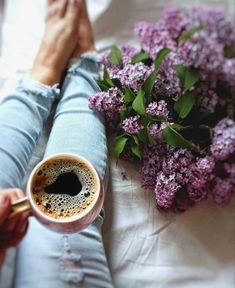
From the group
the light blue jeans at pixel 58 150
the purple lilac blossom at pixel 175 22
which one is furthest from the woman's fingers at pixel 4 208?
the purple lilac blossom at pixel 175 22

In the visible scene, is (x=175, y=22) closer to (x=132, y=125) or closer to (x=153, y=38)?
(x=153, y=38)

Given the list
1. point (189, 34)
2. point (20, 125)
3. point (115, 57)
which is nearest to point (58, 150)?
point (20, 125)

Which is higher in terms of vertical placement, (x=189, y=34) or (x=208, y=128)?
(x=189, y=34)

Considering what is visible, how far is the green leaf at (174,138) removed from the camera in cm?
65

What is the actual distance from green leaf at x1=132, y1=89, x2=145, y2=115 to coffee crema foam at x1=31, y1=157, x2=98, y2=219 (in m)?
0.12

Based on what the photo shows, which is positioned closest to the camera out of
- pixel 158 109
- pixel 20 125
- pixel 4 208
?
pixel 4 208

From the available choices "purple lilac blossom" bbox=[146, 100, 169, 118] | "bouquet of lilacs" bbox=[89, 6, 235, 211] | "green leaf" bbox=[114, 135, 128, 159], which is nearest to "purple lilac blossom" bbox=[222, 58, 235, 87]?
"bouquet of lilacs" bbox=[89, 6, 235, 211]

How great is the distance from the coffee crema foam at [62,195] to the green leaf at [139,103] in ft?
0.38

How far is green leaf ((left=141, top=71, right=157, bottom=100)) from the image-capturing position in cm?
65

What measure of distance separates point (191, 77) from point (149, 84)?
0.08m

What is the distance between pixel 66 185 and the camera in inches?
24.8

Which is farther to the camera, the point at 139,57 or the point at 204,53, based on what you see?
the point at 139,57

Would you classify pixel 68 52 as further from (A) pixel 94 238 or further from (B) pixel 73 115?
(A) pixel 94 238

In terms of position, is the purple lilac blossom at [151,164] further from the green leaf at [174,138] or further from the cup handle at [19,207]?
the cup handle at [19,207]
